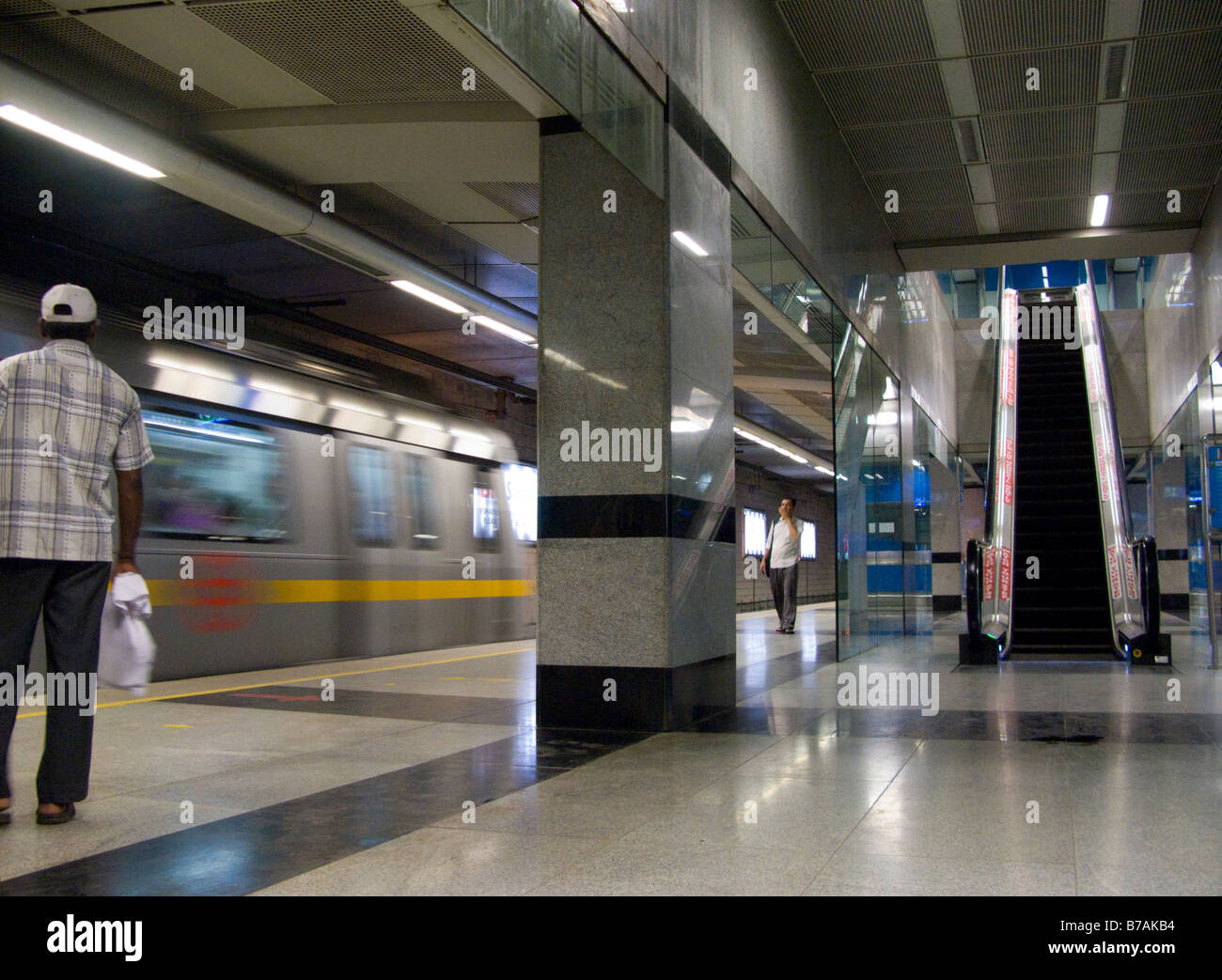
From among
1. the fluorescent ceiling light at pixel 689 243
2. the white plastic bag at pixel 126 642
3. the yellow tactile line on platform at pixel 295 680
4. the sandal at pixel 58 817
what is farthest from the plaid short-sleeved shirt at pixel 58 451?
the fluorescent ceiling light at pixel 689 243

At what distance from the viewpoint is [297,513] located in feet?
32.5

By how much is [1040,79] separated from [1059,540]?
16.3ft

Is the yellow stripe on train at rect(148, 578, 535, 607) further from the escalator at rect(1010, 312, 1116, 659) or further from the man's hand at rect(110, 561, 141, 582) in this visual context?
the escalator at rect(1010, 312, 1116, 659)

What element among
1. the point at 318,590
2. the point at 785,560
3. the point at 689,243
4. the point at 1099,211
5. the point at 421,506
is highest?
the point at 1099,211

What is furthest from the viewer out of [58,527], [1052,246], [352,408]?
[1052,246]

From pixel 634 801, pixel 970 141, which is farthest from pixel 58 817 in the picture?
pixel 970 141

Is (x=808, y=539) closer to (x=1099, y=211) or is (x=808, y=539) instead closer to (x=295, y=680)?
(x=1099, y=211)

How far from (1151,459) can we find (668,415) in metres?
19.5

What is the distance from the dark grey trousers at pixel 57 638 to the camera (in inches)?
148

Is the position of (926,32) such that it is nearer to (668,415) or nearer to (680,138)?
(680,138)

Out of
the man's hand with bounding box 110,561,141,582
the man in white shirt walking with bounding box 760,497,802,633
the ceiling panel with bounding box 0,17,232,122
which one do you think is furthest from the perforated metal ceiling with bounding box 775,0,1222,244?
the man's hand with bounding box 110,561,141,582

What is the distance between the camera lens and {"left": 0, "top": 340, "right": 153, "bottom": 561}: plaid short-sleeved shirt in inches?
148

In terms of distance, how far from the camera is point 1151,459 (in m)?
22.4
